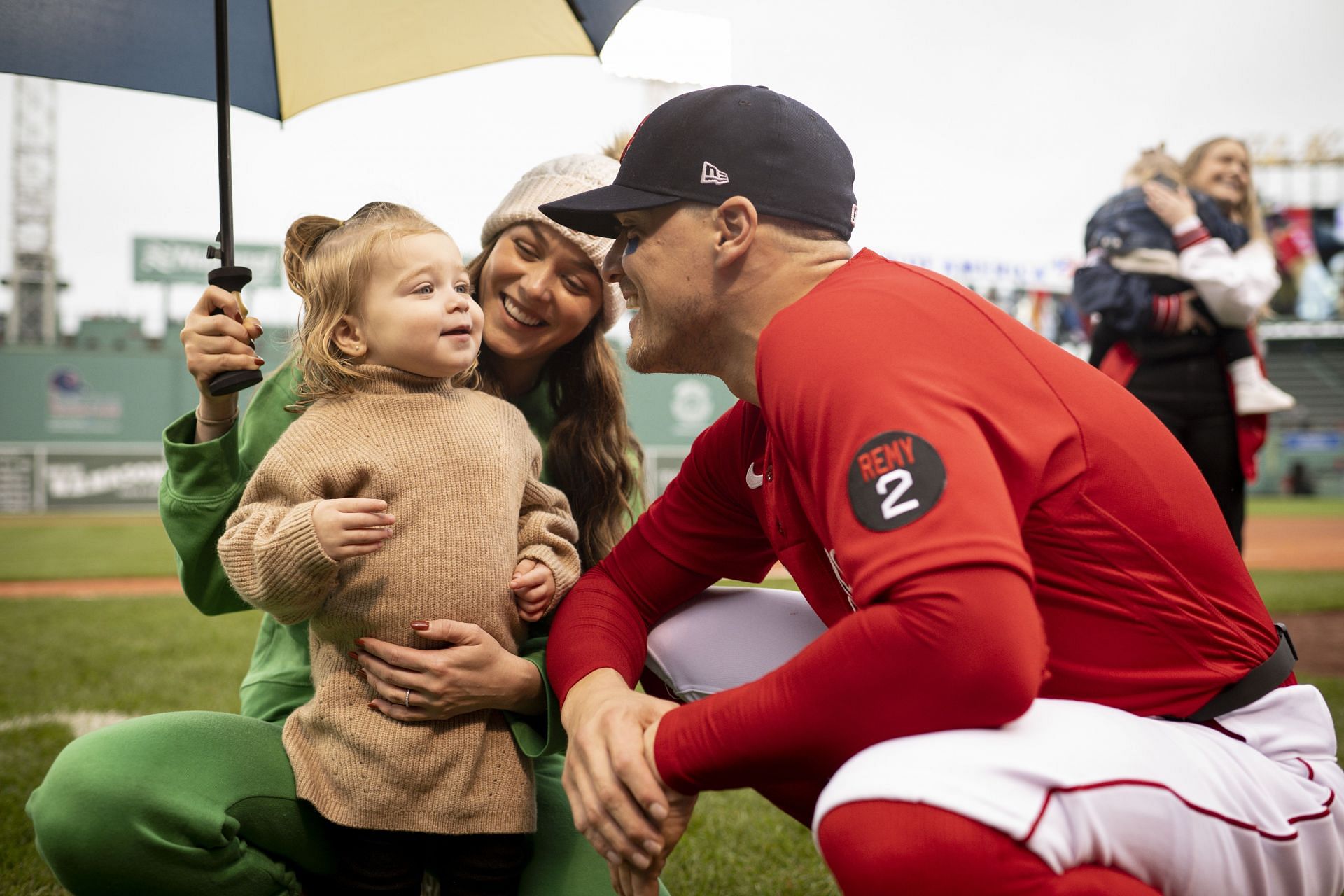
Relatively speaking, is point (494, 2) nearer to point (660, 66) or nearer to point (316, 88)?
point (316, 88)

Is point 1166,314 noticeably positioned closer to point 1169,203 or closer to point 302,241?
point 1169,203

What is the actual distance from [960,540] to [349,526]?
92cm

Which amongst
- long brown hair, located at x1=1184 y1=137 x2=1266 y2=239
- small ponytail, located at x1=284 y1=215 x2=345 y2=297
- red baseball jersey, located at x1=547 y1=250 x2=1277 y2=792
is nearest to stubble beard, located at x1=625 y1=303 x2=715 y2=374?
red baseball jersey, located at x1=547 y1=250 x2=1277 y2=792

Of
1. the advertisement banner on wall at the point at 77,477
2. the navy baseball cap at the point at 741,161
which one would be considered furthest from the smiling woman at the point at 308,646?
the advertisement banner on wall at the point at 77,477

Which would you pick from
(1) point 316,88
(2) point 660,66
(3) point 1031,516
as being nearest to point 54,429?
(2) point 660,66

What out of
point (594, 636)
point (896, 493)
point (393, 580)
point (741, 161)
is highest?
point (741, 161)

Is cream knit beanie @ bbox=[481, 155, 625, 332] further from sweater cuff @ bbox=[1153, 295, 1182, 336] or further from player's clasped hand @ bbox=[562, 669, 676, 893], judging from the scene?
sweater cuff @ bbox=[1153, 295, 1182, 336]

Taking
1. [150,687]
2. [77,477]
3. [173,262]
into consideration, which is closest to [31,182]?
[173,262]

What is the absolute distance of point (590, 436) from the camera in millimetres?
2293

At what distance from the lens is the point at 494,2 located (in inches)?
90.5

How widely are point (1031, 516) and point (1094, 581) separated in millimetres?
137

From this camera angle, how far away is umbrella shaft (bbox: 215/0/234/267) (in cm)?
204

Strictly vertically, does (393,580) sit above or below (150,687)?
above

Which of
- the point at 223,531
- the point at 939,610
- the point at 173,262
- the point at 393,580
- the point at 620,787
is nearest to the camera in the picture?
the point at 939,610
